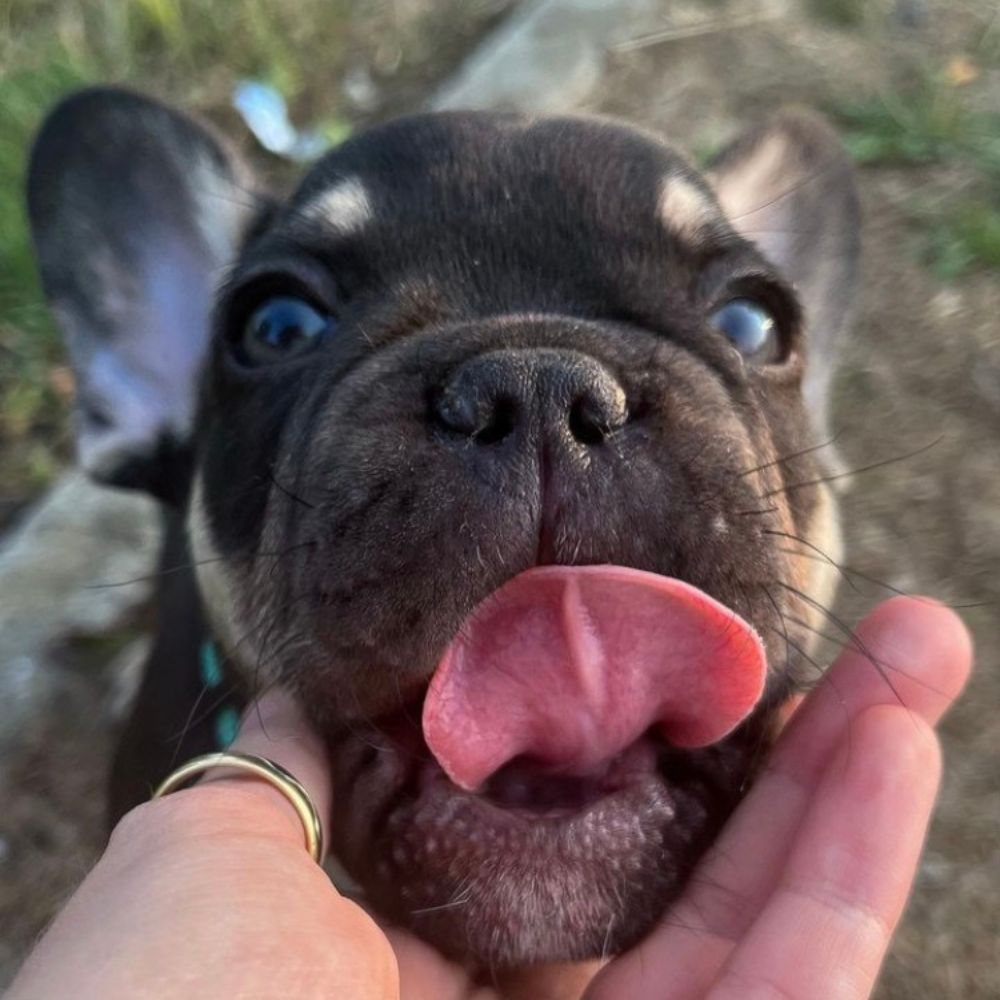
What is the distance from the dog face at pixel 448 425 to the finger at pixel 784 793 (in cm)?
7

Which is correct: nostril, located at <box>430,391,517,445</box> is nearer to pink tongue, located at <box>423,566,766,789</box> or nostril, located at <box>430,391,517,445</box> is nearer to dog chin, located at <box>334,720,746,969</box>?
pink tongue, located at <box>423,566,766,789</box>

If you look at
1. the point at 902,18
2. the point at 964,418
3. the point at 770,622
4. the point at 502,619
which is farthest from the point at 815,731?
the point at 902,18

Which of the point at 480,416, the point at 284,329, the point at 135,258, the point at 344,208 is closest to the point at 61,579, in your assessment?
the point at 135,258

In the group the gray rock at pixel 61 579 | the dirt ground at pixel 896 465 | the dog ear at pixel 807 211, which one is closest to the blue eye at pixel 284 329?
the dog ear at pixel 807 211

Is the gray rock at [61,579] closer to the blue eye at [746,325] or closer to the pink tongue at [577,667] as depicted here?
the blue eye at [746,325]

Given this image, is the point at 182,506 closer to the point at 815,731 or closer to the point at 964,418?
the point at 815,731

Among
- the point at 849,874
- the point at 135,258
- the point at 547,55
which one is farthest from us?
the point at 547,55

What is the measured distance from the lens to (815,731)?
1.89 meters

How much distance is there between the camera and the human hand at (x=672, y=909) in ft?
4.09

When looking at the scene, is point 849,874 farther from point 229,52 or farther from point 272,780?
point 229,52

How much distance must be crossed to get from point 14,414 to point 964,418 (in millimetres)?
3017

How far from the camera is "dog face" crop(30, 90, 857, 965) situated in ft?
4.68

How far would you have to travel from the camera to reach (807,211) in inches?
115

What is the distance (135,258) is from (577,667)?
5.57 feet
